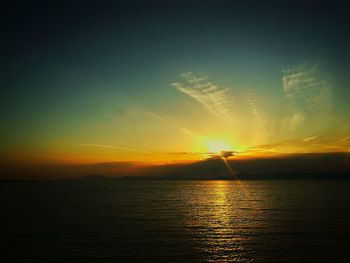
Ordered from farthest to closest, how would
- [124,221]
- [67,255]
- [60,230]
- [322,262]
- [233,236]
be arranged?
1. [124,221]
2. [60,230]
3. [233,236]
4. [67,255]
5. [322,262]

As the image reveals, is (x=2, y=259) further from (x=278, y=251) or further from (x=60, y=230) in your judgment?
(x=278, y=251)

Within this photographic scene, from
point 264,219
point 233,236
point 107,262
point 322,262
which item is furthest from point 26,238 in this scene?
point 264,219

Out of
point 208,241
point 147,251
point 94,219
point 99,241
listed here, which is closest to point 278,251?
point 208,241

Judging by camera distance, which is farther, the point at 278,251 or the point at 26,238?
the point at 26,238

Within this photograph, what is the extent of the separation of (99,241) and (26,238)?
30.5 ft

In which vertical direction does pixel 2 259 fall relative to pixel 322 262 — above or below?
below

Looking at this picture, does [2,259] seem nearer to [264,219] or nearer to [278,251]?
[278,251]

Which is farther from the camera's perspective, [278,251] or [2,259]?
[278,251]

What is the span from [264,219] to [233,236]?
18.5m

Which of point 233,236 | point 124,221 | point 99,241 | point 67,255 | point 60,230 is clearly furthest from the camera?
point 124,221

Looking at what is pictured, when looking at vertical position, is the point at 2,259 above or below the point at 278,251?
below

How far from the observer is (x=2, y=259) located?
32688mm

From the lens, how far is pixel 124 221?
59062 mm

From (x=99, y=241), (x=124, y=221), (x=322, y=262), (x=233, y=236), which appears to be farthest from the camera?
(x=124, y=221)
